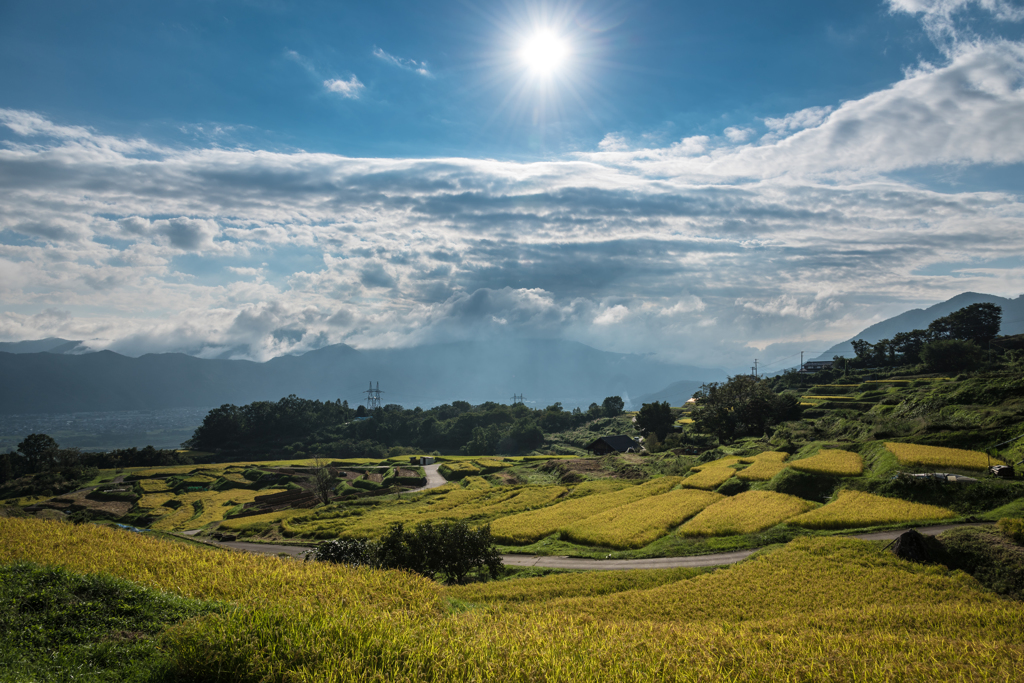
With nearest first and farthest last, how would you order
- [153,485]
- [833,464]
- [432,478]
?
1. [833,464]
2. [153,485]
3. [432,478]

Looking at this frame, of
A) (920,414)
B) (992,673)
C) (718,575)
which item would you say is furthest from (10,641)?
(920,414)

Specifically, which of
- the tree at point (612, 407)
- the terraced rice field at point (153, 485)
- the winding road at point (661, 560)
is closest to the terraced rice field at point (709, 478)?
the winding road at point (661, 560)

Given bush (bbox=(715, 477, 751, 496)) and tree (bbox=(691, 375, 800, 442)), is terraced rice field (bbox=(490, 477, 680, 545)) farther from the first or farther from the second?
tree (bbox=(691, 375, 800, 442))

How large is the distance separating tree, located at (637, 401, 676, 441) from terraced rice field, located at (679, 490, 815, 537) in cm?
5596

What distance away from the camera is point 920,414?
53.3m

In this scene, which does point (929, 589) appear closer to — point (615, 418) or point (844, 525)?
point (844, 525)

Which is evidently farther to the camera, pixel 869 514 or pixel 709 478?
pixel 709 478

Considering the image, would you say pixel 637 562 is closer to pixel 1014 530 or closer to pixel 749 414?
pixel 1014 530

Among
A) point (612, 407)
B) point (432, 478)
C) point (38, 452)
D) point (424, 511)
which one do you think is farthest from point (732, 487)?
point (38, 452)

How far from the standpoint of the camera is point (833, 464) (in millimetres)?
39406

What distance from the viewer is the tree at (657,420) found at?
92.0m

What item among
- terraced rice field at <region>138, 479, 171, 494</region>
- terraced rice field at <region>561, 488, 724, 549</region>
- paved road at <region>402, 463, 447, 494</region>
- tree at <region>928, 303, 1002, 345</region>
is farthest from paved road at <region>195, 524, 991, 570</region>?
tree at <region>928, 303, 1002, 345</region>

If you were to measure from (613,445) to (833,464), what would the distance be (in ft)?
163

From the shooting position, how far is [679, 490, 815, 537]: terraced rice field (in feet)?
99.3
